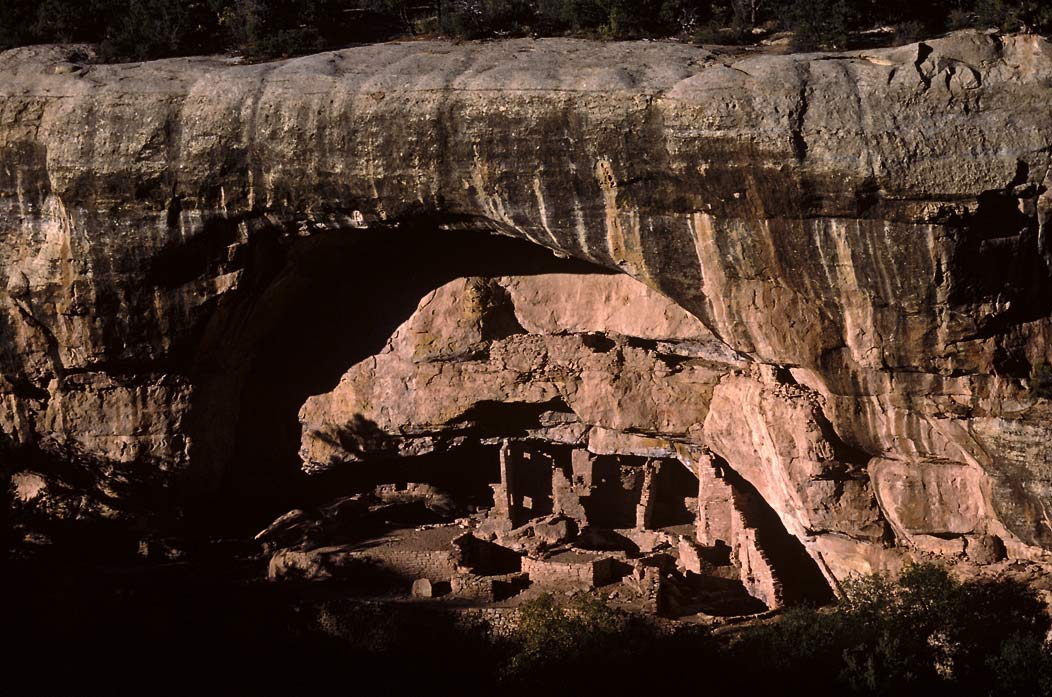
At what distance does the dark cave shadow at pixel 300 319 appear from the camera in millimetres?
20719

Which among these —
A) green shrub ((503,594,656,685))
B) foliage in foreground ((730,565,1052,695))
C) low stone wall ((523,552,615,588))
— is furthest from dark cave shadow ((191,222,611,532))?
foliage in foreground ((730,565,1052,695))

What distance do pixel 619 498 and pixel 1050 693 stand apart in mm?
7579

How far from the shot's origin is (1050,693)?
A: 16.7 meters

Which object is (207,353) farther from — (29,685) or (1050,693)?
(1050,693)

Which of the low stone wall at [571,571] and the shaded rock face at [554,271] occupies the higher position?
the shaded rock face at [554,271]

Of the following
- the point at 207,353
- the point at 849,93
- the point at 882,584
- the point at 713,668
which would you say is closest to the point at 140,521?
the point at 207,353

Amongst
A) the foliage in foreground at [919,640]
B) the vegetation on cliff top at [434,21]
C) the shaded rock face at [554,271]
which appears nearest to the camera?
the shaded rock face at [554,271]

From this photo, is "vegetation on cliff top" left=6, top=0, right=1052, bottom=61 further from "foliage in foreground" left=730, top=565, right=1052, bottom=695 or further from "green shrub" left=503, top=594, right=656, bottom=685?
"green shrub" left=503, top=594, right=656, bottom=685

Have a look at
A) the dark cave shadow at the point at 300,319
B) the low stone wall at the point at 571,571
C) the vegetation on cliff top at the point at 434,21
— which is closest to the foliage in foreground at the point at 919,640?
the low stone wall at the point at 571,571

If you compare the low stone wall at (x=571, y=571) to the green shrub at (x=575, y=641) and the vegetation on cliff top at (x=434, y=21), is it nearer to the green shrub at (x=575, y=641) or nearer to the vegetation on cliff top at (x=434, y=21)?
the green shrub at (x=575, y=641)

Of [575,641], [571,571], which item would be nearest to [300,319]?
[571,571]

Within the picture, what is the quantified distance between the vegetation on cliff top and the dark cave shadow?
156 inches

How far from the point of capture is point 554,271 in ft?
69.2

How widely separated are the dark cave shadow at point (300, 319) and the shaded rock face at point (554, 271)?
0.19 ft
